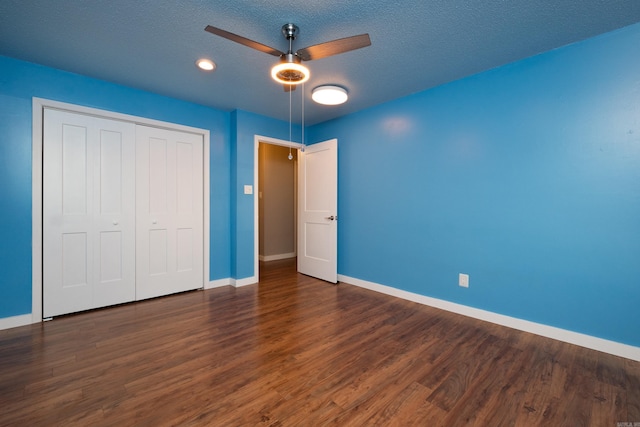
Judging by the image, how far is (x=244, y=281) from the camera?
3854 mm

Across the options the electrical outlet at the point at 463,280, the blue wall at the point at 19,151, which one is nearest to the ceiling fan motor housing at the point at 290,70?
the blue wall at the point at 19,151

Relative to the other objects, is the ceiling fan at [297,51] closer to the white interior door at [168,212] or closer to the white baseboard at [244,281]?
the white interior door at [168,212]

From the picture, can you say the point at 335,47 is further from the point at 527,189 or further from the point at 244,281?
the point at 244,281

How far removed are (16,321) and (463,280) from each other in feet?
14.4

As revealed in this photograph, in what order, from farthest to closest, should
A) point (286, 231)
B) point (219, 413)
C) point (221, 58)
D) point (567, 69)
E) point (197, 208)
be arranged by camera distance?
point (286, 231), point (197, 208), point (221, 58), point (567, 69), point (219, 413)

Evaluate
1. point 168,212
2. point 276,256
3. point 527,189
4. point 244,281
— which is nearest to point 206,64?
point 168,212

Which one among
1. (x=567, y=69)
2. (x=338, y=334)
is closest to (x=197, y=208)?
(x=338, y=334)

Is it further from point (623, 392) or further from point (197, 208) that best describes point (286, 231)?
point (623, 392)

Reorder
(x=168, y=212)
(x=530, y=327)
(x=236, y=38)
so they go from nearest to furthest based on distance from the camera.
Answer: (x=236, y=38) → (x=530, y=327) → (x=168, y=212)

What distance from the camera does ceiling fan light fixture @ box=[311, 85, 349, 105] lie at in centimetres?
293

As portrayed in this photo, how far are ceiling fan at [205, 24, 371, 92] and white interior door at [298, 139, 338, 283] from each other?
6.35 feet

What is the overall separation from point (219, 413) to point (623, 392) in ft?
7.94

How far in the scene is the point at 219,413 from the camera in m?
1.46

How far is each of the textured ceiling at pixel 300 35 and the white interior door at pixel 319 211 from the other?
1.33 metres
